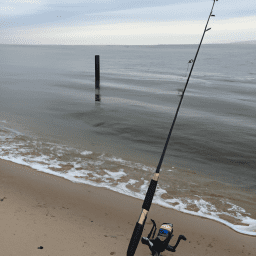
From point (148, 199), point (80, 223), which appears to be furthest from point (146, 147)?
point (148, 199)

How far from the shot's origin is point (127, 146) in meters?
8.26

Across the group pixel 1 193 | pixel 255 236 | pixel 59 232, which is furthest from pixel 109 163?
pixel 255 236

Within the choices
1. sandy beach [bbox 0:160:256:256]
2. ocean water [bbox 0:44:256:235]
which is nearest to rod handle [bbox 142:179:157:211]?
sandy beach [bbox 0:160:256:256]

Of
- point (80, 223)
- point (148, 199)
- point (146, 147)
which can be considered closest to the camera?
point (148, 199)

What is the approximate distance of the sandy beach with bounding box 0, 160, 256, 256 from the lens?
3068 millimetres

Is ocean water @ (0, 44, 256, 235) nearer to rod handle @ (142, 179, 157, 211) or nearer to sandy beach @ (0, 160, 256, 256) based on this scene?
sandy beach @ (0, 160, 256, 256)

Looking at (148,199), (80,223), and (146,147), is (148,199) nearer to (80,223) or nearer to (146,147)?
(80,223)

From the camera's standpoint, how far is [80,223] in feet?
12.0

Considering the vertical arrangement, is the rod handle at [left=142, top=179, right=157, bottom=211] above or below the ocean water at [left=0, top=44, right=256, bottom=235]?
above

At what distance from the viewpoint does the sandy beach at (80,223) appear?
121 inches

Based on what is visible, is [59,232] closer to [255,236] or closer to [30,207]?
[30,207]

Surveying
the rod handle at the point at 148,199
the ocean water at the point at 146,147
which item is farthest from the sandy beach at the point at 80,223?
the rod handle at the point at 148,199

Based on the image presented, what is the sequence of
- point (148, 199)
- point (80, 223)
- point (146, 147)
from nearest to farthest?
point (148, 199) < point (80, 223) < point (146, 147)

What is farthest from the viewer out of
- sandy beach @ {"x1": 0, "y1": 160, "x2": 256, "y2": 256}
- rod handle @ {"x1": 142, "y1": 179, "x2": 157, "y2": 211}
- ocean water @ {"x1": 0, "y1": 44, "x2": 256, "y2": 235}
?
ocean water @ {"x1": 0, "y1": 44, "x2": 256, "y2": 235}
